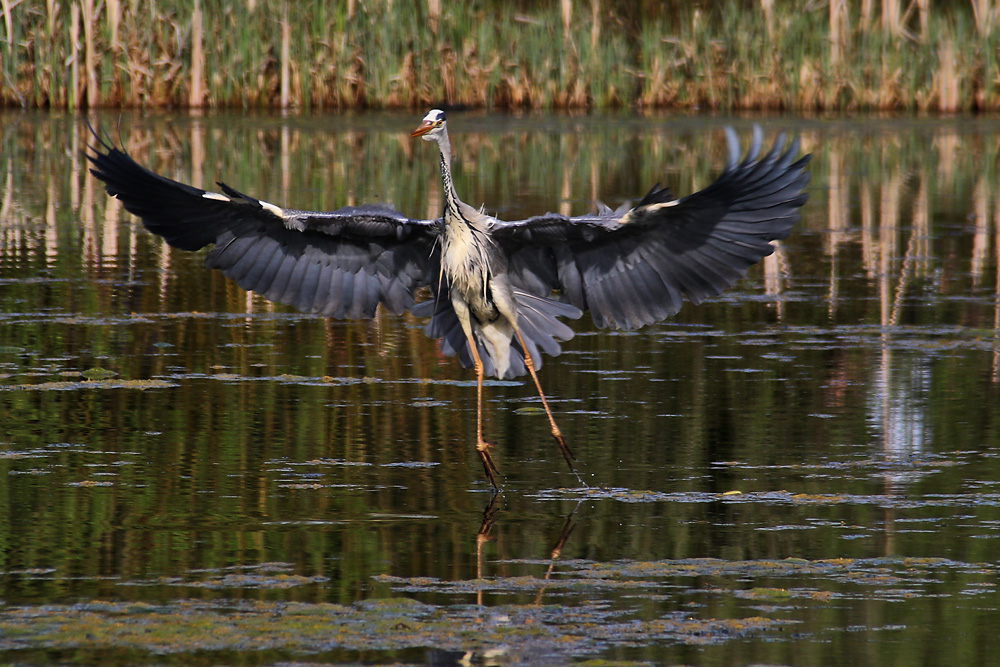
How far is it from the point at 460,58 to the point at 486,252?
16419mm

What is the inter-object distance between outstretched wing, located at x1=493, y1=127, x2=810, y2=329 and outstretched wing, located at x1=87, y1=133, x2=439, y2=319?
0.53 m

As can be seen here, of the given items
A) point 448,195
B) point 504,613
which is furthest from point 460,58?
point 504,613

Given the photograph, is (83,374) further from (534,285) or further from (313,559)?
(313,559)

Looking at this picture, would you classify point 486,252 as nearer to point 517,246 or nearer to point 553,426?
point 517,246

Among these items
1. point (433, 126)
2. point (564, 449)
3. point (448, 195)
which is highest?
point (433, 126)

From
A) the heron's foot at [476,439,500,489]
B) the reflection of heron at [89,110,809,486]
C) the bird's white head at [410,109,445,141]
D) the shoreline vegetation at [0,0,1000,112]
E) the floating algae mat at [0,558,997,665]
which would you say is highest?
the shoreline vegetation at [0,0,1000,112]

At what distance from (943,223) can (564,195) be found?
3635 millimetres

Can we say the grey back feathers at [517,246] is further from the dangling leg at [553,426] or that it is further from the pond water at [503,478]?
the pond water at [503,478]

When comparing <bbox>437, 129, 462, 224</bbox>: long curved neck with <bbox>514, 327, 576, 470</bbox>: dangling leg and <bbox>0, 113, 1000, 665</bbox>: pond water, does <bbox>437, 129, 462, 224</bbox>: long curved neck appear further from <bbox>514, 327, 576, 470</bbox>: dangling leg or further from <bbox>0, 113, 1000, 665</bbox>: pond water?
<bbox>0, 113, 1000, 665</bbox>: pond water

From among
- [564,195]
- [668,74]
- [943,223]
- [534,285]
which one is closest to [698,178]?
[564,195]

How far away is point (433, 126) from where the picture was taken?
7297mm

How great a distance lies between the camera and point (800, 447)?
6727 millimetres

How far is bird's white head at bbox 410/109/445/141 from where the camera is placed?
23.8 ft

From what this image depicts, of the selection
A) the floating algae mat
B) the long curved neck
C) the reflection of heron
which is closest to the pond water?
the floating algae mat
